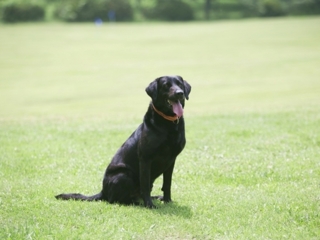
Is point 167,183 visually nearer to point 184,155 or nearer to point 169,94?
point 169,94

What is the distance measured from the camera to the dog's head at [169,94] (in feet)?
24.0

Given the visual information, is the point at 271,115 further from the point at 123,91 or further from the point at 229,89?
the point at 123,91

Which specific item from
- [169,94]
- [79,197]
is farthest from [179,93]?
[79,197]

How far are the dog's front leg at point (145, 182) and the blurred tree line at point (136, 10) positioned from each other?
75180 millimetres

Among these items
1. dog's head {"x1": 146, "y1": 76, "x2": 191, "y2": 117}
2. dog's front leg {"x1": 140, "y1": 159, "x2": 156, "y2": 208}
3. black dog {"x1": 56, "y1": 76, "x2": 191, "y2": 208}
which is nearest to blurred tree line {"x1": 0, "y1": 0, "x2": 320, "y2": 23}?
black dog {"x1": 56, "y1": 76, "x2": 191, "y2": 208}

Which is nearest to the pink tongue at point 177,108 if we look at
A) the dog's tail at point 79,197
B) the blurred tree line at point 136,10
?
the dog's tail at point 79,197

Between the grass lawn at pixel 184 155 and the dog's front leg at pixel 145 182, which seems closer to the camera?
the grass lawn at pixel 184 155

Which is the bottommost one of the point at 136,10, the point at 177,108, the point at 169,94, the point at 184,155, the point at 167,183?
the point at 136,10

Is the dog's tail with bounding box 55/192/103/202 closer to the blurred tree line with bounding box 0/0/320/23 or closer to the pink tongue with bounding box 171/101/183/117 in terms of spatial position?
the pink tongue with bounding box 171/101/183/117

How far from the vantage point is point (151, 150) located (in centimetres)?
749

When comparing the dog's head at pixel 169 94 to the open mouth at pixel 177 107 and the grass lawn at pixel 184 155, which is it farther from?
the grass lawn at pixel 184 155

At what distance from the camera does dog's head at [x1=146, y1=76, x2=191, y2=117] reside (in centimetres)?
733

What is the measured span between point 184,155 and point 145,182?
371cm

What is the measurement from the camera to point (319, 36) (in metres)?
58.6
